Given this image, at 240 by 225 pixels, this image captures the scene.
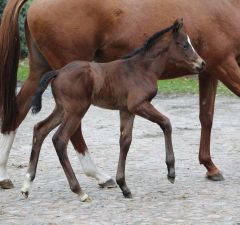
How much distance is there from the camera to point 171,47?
624cm

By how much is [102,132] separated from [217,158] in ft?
9.04

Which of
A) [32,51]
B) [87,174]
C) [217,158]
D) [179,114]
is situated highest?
[32,51]

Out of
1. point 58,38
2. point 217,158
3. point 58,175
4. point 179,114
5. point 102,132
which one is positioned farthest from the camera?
point 179,114

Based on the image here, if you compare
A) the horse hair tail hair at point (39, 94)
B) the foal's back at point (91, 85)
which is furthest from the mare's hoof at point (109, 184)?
the horse hair tail hair at point (39, 94)

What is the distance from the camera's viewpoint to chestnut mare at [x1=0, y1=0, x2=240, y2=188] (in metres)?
6.57

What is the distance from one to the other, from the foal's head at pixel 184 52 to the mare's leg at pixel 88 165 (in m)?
1.16

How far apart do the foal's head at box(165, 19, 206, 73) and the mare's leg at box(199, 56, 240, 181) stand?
576 millimetres

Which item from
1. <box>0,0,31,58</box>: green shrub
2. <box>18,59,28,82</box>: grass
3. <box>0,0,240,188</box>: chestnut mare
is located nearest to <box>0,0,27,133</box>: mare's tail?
<box>0,0,240,188</box>: chestnut mare

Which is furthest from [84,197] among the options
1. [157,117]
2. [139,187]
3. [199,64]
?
[199,64]

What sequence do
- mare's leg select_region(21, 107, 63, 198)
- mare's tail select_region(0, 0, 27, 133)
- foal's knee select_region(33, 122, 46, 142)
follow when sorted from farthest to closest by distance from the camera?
mare's tail select_region(0, 0, 27, 133) → foal's knee select_region(33, 122, 46, 142) → mare's leg select_region(21, 107, 63, 198)

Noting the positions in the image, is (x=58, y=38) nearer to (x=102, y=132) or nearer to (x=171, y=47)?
(x=171, y=47)

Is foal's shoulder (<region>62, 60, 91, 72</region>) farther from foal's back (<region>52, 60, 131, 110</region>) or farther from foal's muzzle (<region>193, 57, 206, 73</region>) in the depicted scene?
foal's muzzle (<region>193, 57, 206, 73</region>)

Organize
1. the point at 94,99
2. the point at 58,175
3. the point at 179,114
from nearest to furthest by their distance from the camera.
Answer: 1. the point at 94,99
2. the point at 58,175
3. the point at 179,114

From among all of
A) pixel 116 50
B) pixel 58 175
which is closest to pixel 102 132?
pixel 58 175
